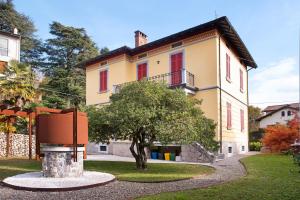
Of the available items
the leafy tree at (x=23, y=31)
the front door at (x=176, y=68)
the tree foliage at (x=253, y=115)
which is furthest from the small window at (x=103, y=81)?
the tree foliage at (x=253, y=115)

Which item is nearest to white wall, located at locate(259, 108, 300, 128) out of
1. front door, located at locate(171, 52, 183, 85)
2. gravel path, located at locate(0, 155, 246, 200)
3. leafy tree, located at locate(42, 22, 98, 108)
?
leafy tree, located at locate(42, 22, 98, 108)

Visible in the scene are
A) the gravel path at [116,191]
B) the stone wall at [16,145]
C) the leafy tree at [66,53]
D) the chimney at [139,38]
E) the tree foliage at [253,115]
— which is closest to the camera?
the gravel path at [116,191]

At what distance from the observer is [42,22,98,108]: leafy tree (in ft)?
118

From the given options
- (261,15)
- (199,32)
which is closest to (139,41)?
(199,32)

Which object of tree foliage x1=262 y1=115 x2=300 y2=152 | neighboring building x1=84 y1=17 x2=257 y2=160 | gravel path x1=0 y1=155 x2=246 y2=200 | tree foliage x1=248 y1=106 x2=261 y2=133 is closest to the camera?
gravel path x1=0 y1=155 x2=246 y2=200

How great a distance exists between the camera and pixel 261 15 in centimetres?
998

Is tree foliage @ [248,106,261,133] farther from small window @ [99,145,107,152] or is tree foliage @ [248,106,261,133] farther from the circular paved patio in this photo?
the circular paved patio

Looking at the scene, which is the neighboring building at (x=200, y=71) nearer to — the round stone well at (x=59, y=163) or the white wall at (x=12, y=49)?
the round stone well at (x=59, y=163)

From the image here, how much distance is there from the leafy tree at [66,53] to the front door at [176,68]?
18.1 m

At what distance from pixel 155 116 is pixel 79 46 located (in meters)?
29.6

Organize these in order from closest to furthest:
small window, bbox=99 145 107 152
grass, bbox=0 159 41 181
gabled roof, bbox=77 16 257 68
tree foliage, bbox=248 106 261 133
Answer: grass, bbox=0 159 41 181 < gabled roof, bbox=77 16 257 68 < small window, bbox=99 145 107 152 < tree foliage, bbox=248 106 261 133

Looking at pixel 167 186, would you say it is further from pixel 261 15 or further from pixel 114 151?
pixel 114 151

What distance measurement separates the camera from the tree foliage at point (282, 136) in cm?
1908

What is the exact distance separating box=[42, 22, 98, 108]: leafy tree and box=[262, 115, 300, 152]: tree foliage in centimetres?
2190
